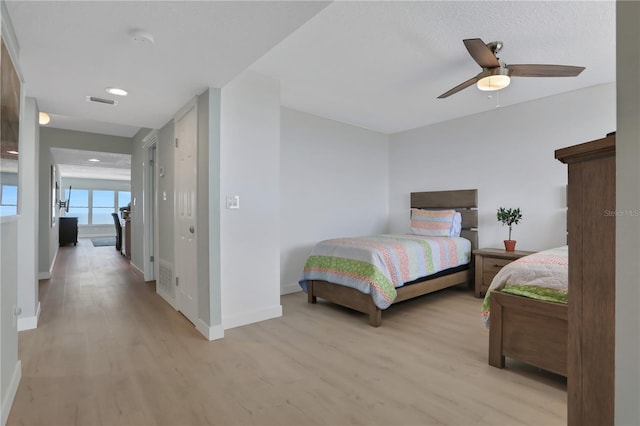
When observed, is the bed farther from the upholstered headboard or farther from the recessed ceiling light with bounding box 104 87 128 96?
the recessed ceiling light with bounding box 104 87 128 96

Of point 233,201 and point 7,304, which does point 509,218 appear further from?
point 7,304

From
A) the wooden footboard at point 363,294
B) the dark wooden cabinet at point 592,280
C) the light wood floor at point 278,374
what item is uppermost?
the dark wooden cabinet at point 592,280

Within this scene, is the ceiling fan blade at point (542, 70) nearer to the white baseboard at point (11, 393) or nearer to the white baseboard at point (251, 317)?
the white baseboard at point (251, 317)

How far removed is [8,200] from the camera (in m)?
1.70

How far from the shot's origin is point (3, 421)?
5.34 ft

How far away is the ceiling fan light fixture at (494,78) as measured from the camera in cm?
253

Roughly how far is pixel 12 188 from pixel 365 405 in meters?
2.21

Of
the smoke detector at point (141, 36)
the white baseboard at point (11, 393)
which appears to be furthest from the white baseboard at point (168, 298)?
the smoke detector at point (141, 36)

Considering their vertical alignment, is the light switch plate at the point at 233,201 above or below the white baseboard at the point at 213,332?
above

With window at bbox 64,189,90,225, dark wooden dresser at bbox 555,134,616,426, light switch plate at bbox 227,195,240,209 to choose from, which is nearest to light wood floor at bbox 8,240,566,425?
dark wooden dresser at bbox 555,134,616,426

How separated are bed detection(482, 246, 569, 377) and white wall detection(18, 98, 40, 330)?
12.4 feet

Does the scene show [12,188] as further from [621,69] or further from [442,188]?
[442,188]

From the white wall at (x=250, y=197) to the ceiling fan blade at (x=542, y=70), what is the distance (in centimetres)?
208

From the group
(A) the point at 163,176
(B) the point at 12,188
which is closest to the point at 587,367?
(B) the point at 12,188
